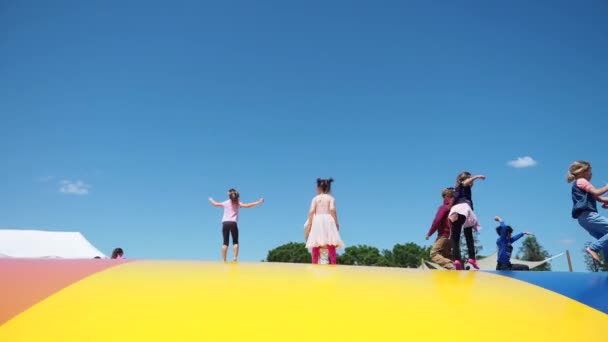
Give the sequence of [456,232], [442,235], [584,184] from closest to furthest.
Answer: [584,184] → [456,232] → [442,235]

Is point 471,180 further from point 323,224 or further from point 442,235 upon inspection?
point 323,224

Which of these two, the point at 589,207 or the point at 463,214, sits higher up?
the point at 463,214

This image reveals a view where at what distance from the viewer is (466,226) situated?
20.6ft

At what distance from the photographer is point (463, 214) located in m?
6.02

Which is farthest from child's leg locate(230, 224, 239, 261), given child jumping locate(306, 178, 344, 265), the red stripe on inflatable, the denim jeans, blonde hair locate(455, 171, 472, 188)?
the denim jeans

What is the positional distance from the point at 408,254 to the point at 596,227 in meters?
59.2

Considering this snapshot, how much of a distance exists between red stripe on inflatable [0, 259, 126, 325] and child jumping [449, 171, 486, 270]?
4722 millimetres

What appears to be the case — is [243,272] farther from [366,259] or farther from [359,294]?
[366,259]

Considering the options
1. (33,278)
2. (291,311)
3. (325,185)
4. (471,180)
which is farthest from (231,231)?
(291,311)

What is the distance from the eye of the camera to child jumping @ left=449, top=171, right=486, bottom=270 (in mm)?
6043

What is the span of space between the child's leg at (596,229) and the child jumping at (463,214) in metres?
1.65

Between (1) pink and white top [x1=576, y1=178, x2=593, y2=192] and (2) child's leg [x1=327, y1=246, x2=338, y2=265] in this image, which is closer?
(1) pink and white top [x1=576, y1=178, x2=593, y2=192]

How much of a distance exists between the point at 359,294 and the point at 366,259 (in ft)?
211

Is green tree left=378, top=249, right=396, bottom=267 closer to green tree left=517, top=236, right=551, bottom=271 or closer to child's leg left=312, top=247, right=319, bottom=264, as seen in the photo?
green tree left=517, top=236, right=551, bottom=271
